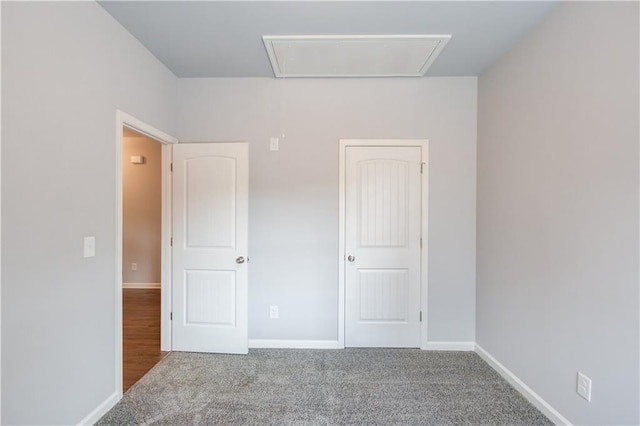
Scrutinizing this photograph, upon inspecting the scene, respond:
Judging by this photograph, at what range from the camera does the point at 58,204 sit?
155cm

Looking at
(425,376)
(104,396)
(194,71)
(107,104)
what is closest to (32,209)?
(107,104)

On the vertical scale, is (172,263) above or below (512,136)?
below

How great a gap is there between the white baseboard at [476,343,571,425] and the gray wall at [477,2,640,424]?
5 cm

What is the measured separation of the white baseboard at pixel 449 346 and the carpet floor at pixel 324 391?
0.19ft

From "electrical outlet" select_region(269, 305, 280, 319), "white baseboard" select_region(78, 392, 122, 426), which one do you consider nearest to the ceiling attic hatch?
"electrical outlet" select_region(269, 305, 280, 319)

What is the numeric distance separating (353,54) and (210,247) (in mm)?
2099

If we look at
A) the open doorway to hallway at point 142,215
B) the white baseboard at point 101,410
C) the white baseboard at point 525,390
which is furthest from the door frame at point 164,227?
the white baseboard at point 525,390

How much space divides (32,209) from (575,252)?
2.92 metres

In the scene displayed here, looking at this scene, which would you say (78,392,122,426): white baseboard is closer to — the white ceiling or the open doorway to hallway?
the white ceiling

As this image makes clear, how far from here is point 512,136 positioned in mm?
2244

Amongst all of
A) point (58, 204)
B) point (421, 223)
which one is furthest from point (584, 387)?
point (58, 204)

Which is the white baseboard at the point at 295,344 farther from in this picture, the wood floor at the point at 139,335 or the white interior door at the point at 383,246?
the wood floor at the point at 139,335

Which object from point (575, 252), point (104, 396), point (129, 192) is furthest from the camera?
point (129, 192)

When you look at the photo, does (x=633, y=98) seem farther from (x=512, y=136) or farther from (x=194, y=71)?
(x=194, y=71)
